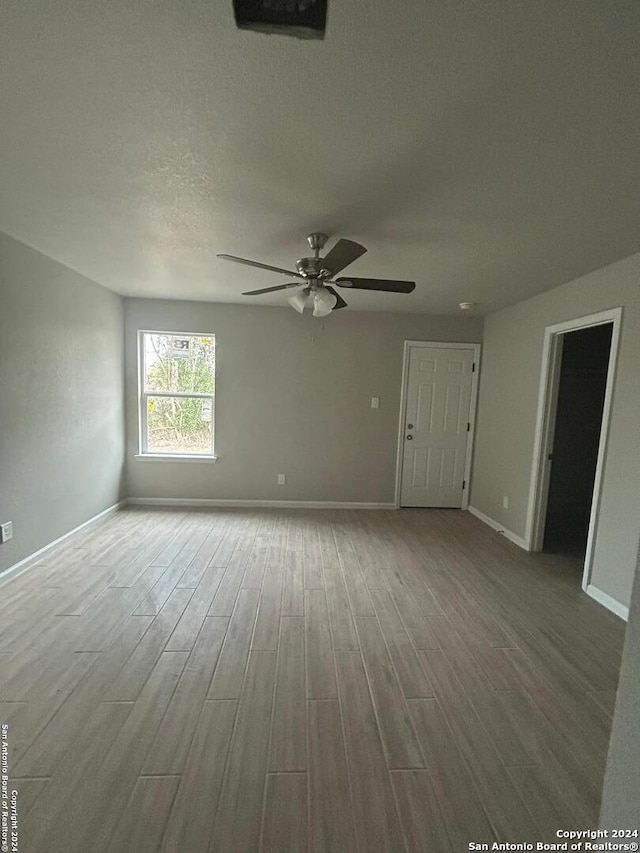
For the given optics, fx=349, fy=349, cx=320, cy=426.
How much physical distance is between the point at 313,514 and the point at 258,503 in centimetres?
74

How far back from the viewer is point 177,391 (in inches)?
170

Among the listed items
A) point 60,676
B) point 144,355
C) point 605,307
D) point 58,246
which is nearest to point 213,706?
point 60,676

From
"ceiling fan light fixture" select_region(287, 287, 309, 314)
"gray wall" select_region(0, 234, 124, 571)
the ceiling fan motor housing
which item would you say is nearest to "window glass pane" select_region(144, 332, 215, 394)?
"gray wall" select_region(0, 234, 124, 571)

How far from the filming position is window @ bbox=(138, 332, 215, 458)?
14.0 ft

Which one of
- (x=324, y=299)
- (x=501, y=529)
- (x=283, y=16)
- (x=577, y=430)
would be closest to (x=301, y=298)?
(x=324, y=299)

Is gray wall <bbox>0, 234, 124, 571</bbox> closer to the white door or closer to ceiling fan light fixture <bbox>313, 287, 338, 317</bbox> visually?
ceiling fan light fixture <bbox>313, 287, 338, 317</bbox>

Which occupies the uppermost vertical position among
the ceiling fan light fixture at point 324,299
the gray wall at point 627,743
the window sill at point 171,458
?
the ceiling fan light fixture at point 324,299

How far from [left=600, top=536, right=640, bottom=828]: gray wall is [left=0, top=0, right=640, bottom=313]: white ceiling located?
1447 mm

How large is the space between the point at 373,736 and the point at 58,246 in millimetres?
3615

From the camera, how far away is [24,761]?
50.6 inches

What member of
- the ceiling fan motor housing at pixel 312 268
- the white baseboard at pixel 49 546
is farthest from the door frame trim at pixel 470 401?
the white baseboard at pixel 49 546

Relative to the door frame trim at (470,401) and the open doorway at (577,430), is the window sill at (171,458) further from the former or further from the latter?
the open doorway at (577,430)

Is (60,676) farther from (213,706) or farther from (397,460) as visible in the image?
(397,460)

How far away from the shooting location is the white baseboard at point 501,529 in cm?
341
